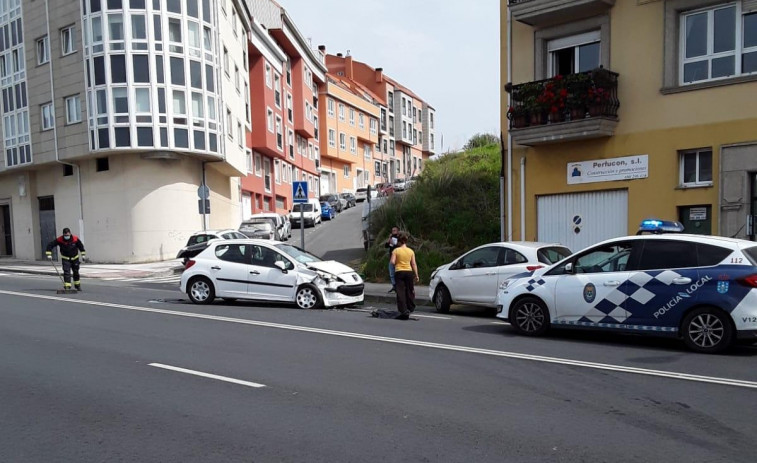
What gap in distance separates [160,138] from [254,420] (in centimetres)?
2410

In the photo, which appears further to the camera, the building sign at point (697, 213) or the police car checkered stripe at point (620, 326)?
the building sign at point (697, 213)

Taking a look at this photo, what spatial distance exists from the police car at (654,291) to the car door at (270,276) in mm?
5100

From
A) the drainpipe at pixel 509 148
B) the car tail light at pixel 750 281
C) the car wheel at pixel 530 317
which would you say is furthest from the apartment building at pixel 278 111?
the car tail light at pixel 750 281

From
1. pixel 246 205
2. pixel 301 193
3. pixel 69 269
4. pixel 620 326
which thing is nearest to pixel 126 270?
pixel 69 269

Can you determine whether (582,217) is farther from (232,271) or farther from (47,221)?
(47,221)

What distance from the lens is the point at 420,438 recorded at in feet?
16.6

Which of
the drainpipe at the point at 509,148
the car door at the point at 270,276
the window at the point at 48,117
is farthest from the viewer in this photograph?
the window at the point at 48,117

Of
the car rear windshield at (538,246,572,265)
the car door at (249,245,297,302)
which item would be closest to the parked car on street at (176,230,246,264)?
the car door at (249,245,297,302)

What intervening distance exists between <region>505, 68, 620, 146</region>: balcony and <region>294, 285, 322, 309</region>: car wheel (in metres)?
6.76

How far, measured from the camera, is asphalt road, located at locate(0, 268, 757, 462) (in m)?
4.89

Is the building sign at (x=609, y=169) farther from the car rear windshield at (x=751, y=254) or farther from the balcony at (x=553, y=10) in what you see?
the car rear windshield at (x=751, y=254)

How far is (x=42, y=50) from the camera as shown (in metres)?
30.9

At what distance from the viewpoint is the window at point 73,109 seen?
94.1 feet

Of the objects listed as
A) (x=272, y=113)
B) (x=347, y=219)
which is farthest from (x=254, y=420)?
(x=272, y=113)
